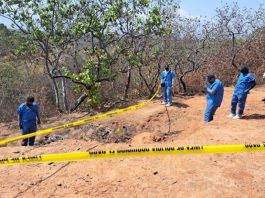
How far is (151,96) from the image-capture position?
1714 cm

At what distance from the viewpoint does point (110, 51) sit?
16.3 meters

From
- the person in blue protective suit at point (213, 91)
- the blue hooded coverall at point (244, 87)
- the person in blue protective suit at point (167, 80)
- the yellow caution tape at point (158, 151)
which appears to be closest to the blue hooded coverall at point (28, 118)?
the yellow caution tape at point (158, 151)

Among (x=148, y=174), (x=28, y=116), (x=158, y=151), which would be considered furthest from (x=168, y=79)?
(x=158, y=151)

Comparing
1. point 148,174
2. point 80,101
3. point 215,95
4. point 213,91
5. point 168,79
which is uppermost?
point 168,79

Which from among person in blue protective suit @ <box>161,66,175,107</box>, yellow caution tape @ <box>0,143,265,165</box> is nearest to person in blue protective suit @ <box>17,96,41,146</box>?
yellow caution tape @ <box>0,143,265,165</box>

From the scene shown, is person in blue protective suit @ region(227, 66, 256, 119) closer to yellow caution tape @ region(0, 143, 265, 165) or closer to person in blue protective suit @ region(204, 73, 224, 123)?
person in blue protective suit @ region(204, 73, 224, 123)

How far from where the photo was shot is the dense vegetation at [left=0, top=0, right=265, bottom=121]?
14750 mm

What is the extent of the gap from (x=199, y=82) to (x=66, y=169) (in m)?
13.5

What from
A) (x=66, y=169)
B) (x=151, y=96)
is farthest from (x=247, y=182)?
(x=151, y=96)

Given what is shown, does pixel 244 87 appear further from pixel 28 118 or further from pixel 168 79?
pixel 28 118

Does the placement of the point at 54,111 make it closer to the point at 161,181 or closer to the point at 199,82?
the point at 199,82

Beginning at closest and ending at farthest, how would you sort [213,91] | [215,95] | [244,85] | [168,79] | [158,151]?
[158,151] → [213,91] → [215,95] → [244,85] → [168,79]

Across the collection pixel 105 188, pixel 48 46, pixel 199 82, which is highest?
pixel 48 46

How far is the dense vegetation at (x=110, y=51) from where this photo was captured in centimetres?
1475
